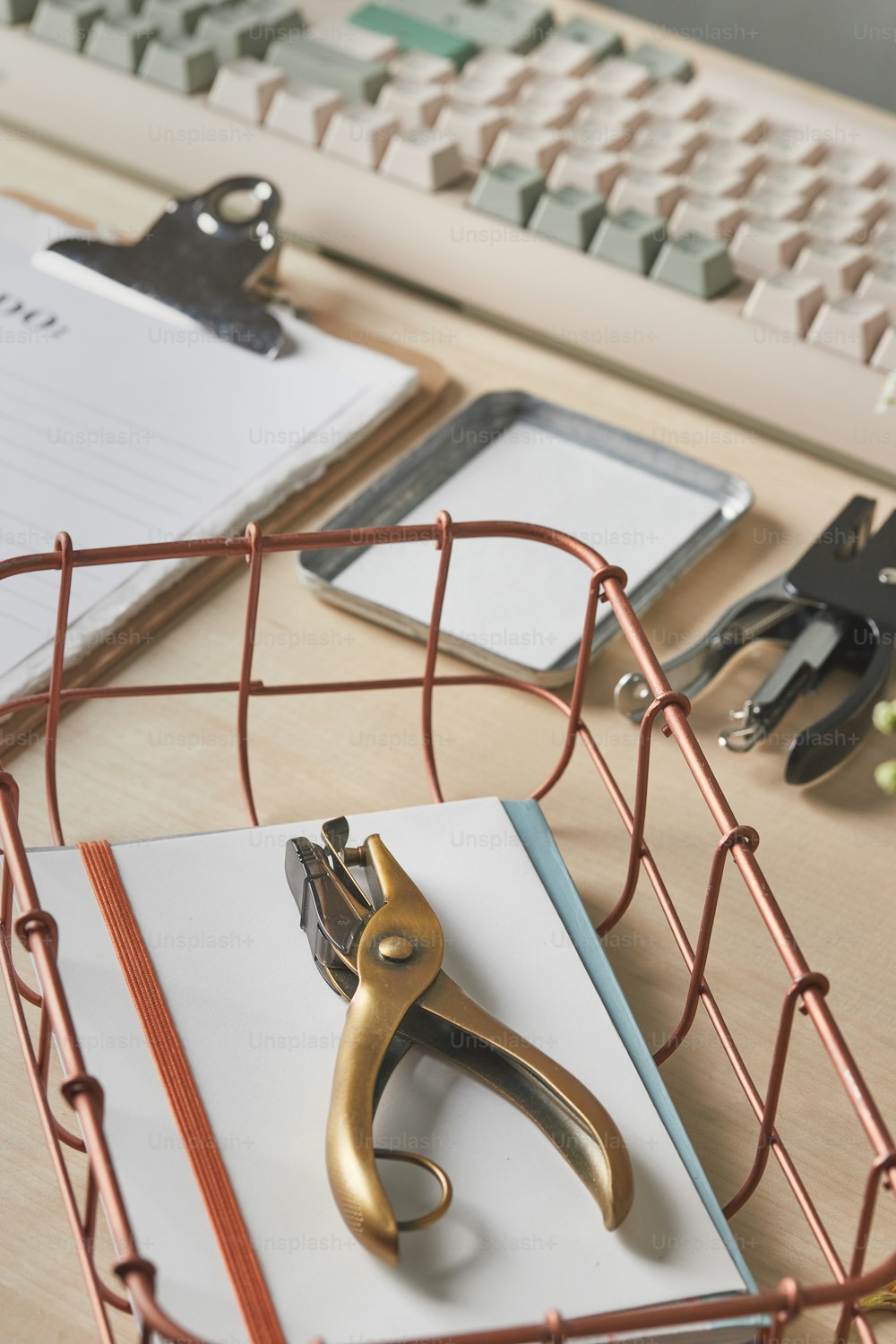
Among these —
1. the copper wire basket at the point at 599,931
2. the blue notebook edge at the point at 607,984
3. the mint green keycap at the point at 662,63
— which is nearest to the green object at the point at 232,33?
the mint green keycap at the point at 662,63

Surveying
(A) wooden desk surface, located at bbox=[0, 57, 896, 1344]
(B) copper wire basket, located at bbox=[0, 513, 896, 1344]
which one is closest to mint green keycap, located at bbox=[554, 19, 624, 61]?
(A) wooden desk surface, located at bbox=[0, 57, 896, 1344]

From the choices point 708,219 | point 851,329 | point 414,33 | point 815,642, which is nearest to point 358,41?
point 414,33

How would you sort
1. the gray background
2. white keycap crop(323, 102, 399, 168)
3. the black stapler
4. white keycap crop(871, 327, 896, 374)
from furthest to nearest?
1. the gray background
2. white keycap crop(323, 102, 399, 168)
3. white keycap crop(871, 327, 896, 374)
4. the black stapler

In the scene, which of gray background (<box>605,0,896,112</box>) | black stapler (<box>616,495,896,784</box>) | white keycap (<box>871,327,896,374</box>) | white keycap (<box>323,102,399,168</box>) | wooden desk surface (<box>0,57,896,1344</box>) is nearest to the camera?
wooden desk surface (<box>0,57,896,1344</box>)

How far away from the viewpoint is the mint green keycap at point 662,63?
2.89 ft

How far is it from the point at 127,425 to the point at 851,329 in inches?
13.8

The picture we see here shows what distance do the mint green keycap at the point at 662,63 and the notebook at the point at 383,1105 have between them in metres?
0.57

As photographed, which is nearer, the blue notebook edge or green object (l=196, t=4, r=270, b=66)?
the blue notebook edge

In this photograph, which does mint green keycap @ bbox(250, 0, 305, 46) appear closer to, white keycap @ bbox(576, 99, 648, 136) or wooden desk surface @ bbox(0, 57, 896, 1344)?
white keycap @ bbox(576, 99, 648, 136)

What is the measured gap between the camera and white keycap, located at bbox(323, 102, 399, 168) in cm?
81

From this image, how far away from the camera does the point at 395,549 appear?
0.65 m

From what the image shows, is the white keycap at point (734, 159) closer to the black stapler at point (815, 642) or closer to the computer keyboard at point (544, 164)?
the computer keyboard at point (544, 164)

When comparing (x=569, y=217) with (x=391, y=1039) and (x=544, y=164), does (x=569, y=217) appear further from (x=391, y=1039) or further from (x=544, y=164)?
(x=391, y=1039)

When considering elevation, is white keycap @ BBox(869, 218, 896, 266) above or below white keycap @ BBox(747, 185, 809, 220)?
below
